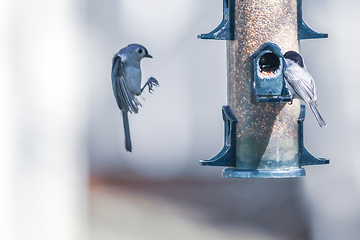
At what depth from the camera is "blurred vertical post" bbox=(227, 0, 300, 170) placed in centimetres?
277

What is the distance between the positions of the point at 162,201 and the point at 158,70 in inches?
62.5

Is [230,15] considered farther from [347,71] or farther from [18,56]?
[18,56]

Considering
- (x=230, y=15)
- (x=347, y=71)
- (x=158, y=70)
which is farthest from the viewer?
(x=158, y=70)

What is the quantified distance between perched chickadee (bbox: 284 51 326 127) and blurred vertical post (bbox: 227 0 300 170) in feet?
0.53

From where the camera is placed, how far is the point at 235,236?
5965 millimetres

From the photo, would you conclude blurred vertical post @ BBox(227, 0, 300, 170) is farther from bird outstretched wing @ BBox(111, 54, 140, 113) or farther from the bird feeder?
bird outstretched wing @ BBox(111, 54, 140, 113)

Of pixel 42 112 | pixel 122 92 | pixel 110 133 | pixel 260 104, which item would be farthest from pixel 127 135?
pixel 42 112

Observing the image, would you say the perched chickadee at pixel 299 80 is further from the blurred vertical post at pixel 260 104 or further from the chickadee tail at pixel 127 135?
the chickadee tail at pixel 127 135

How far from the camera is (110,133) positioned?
6016 mm

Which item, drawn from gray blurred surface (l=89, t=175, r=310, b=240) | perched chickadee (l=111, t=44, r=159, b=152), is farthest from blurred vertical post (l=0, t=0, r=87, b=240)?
perched chickadee (l=111, t=44, r=159, b=152)

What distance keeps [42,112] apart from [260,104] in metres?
3.90

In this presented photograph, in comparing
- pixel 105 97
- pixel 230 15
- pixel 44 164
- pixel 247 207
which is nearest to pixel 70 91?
pixel 105 97

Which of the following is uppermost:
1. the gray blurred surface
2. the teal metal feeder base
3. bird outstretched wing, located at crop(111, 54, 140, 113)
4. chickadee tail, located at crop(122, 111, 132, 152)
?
bird outstretched wing, located at crop(111, 54, 140, 113)

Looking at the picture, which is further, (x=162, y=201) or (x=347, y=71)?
(x=162, y=201)
